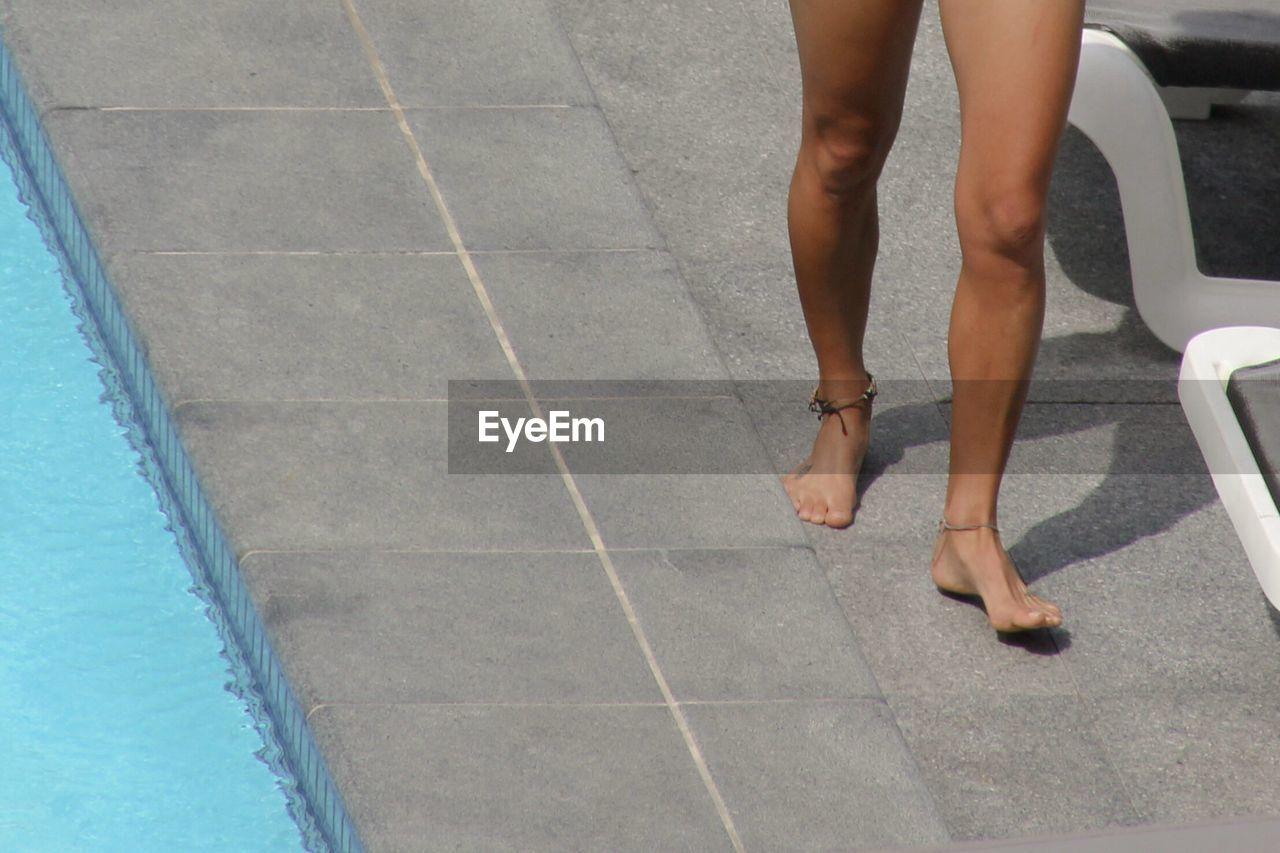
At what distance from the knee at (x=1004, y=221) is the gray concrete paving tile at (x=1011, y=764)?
69 cm

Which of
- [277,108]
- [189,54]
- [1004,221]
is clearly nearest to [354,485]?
[1004,221]

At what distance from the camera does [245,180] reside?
12.5 ft

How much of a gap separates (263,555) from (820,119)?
1122 millimetres

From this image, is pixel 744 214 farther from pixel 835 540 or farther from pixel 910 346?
pixel 835 540

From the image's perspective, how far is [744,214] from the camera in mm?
4004

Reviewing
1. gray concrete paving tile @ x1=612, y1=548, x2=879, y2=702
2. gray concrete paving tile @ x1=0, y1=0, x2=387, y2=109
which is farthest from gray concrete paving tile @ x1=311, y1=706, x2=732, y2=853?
gray concrete paving tile @ x1=0, y1=0, x2=387, y2=109

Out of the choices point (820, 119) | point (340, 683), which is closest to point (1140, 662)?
point (820, 119)

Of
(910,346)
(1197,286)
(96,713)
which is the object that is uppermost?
(96,713)

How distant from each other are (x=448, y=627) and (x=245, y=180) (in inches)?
54.1

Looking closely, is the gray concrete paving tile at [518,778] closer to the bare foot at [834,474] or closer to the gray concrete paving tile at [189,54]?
the bare foot at [834,474]

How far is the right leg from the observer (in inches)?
111

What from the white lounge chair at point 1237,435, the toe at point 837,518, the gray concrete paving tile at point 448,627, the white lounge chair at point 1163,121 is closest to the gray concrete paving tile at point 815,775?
the gray concrete paving tile at point 448,627

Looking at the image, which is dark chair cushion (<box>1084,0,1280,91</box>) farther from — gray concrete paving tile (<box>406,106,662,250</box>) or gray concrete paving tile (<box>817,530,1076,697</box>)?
gray concrete paving tile (<box>817,530,1076,697</box>)

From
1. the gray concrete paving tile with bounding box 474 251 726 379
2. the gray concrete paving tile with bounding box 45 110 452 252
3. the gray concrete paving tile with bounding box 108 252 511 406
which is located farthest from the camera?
the gray concrete paving tile with bounding box 45 110 452 252
